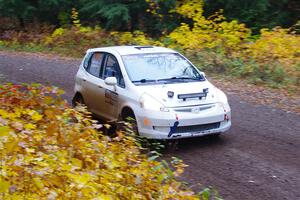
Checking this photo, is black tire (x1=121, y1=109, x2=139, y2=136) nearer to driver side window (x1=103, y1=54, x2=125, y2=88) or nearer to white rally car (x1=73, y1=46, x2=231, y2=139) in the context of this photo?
white rally car (x1=73, y1=46, x2=231, y2=139)

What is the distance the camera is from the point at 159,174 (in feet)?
A: 19.0

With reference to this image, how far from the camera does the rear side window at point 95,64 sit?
1100 cm

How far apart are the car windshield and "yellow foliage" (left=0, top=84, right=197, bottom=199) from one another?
9.45 ft

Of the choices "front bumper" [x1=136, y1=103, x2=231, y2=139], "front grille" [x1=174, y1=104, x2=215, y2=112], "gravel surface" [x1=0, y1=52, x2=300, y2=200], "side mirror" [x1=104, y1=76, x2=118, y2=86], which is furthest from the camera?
"side mirror" [x1=104, y1=76, x2=118, y2=86]

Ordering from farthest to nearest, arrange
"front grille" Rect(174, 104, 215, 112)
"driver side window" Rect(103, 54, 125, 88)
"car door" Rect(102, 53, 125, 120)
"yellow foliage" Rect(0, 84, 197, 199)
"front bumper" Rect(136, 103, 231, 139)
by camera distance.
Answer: "driver side window" Rect(103, 54, 125, 88) → "car door" Rect(102, 53, 125, 120) → "front grille" Rect(174, 104, 215, 112) → "front bumper" Rect(136, 103, 231, 139) → "yellow foliage" Rect(0, 84, 197, 199)

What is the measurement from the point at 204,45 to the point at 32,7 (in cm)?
1218

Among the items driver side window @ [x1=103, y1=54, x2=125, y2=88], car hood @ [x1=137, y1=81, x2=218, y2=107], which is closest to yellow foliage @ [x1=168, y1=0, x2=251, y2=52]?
driver side window @ [x1=103, y1=54, x2=125, y2=88]

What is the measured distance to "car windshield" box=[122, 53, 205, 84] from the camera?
32.2ft

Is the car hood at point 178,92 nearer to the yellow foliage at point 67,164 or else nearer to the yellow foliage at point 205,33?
the yellow foliage at point 67,164

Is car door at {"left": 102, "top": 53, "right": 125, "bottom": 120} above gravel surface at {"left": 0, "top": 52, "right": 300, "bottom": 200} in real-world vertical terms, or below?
above

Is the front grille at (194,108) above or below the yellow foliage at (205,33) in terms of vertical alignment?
above

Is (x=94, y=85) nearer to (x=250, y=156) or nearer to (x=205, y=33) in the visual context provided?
(x=250, y=156)

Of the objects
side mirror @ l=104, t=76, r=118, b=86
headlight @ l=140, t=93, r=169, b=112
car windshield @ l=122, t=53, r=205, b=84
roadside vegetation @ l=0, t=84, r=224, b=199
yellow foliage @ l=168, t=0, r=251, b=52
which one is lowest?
yellow foliage @ l=168, t=0, r=251, b=52

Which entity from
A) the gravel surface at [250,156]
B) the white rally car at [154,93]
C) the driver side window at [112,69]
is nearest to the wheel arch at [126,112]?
the white rally car at [154,93]
